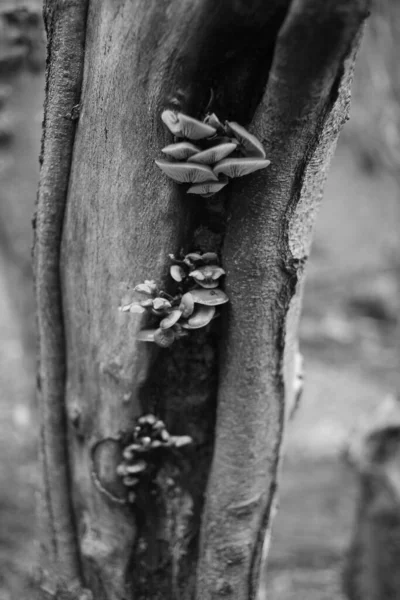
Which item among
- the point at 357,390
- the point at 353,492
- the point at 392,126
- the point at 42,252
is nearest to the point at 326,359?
the point at 357,390

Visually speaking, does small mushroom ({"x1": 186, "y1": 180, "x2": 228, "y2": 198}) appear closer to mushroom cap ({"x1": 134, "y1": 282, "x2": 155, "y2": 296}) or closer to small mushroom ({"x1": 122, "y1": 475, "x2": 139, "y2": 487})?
mushroom cap ({"x1": 134, "y1": 282, "x2": 155, "y2": 296})

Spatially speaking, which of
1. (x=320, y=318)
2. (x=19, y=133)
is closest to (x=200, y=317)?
(x=19, y=133)

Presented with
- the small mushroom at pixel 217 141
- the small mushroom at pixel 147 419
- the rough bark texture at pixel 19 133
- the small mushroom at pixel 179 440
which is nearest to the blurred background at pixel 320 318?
the rough bark texture at pixel 19 133

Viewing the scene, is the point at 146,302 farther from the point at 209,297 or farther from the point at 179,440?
the point at 179,440

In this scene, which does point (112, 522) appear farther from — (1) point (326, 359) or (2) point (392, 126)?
(2) point (392, 126)

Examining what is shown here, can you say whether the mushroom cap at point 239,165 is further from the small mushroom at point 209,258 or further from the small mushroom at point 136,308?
the small mushroom at point 136,308

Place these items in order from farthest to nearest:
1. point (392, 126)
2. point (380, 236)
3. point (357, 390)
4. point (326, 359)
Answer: point (380, 236) < point (392, 126) < point (326, 359) < point (357, 390)
